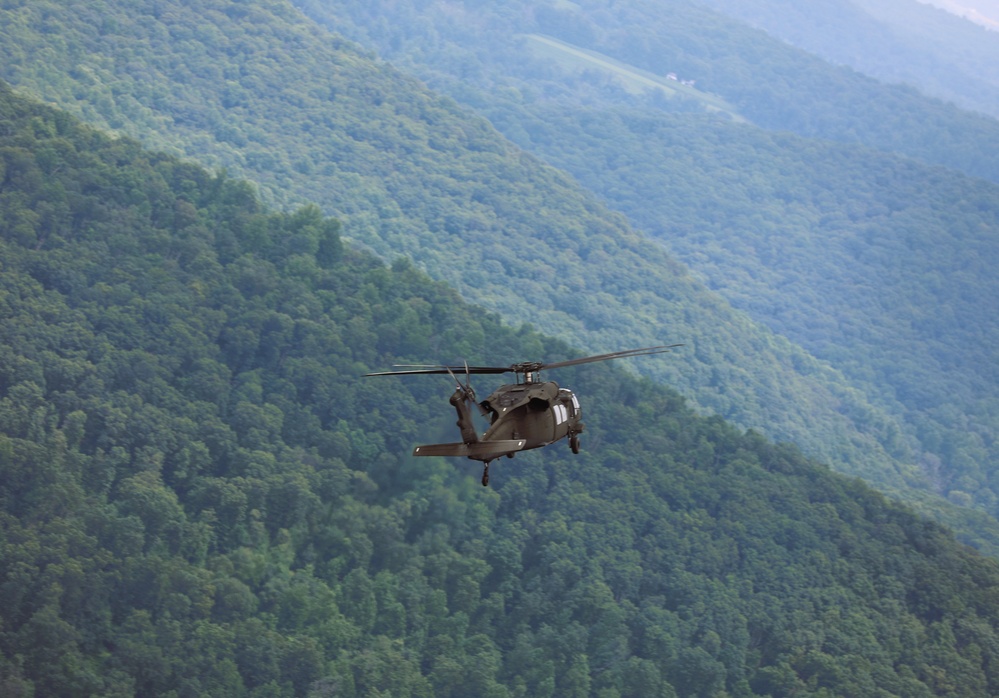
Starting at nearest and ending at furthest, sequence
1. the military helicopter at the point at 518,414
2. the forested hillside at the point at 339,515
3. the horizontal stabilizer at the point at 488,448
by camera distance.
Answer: the horizontal stabilizer at the point at 488,448, the military helicopter at the point at 518,414, the forested hillside at the point at 339,515

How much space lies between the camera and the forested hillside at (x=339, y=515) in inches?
4717

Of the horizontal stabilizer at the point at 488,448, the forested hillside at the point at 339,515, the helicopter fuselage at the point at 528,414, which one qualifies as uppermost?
the horizontal stabilizer at the point at 488,448

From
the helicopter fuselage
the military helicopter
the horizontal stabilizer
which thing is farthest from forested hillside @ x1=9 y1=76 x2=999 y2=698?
the horizontal stabilizer

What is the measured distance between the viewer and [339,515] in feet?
422

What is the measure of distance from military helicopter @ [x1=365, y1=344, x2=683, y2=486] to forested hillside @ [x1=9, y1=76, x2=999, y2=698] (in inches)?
2802

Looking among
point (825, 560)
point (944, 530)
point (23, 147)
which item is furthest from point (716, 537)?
point (23, 147)

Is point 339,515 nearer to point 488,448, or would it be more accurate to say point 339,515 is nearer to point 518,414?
point 518,414

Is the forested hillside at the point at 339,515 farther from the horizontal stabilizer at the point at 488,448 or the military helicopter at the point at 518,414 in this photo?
the horizontal stabilizer at the point at 488,448

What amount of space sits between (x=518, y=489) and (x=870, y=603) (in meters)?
29.0

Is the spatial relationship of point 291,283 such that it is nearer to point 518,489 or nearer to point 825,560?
point 518,489

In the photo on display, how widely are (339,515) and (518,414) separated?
84.3 m

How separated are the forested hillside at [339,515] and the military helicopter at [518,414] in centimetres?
7117

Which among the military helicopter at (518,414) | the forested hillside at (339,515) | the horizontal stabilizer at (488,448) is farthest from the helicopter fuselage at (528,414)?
the forested hillside at (339,515)

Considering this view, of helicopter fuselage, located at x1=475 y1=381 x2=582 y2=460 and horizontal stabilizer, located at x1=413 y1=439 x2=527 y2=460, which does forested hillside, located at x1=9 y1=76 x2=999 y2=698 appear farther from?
horizontal stabilizer, located at x1=413 y1=439 x2=527 y2=460
